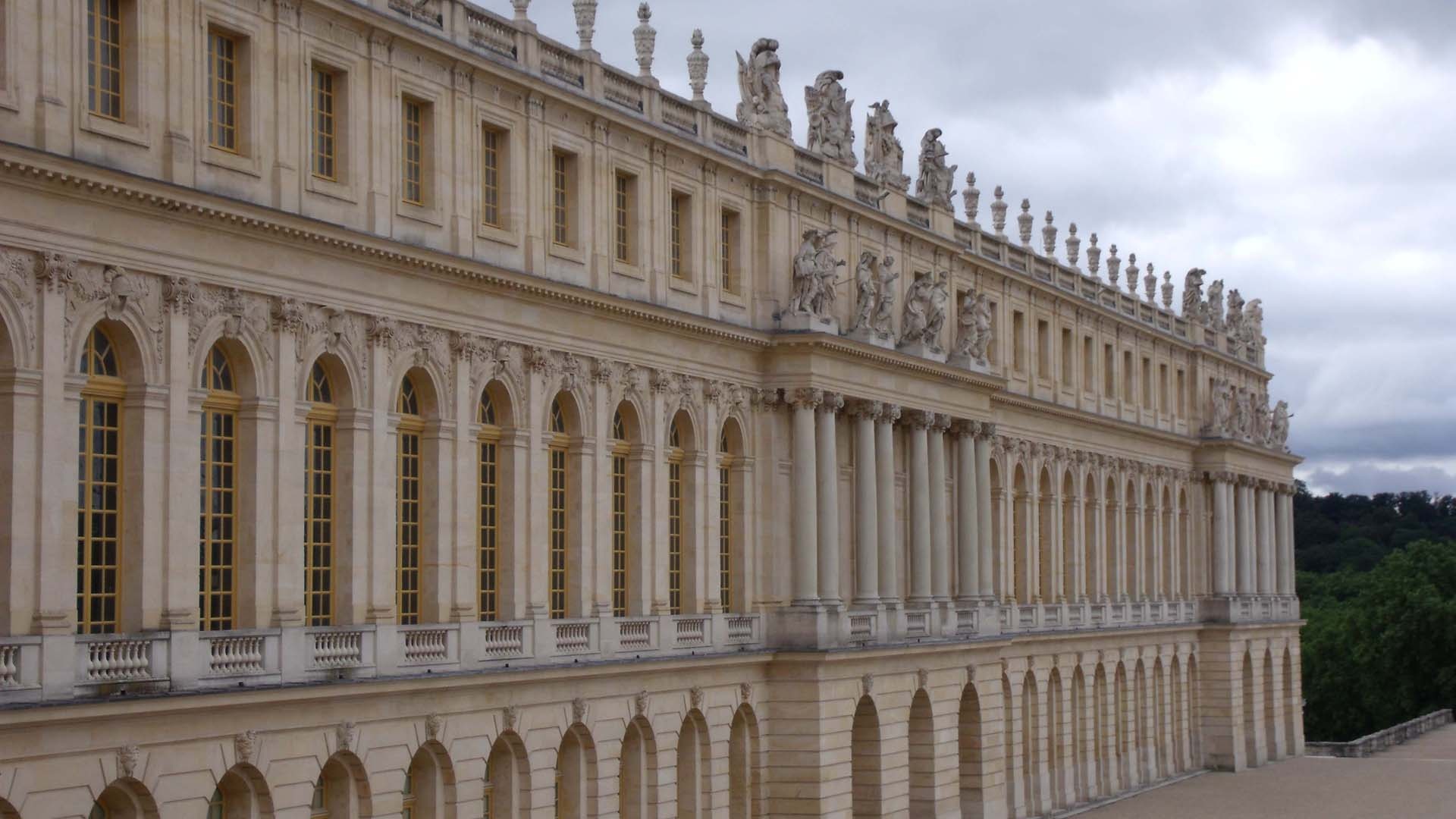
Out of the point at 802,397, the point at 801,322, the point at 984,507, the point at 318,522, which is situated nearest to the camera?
the point at 318,522

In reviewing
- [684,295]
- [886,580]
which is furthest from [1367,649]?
[684,295]

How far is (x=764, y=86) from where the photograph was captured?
172 feet

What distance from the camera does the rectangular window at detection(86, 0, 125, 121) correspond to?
31.0 metres

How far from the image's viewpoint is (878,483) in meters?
54.9

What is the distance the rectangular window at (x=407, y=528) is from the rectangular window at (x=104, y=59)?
9.06 m

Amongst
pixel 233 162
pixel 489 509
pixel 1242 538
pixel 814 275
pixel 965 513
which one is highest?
pixel 814 275

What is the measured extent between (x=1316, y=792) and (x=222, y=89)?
182ft

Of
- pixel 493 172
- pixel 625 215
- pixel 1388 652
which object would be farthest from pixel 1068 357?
pixel 1388 652

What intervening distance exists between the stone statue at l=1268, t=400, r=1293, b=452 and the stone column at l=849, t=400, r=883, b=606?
4874cm

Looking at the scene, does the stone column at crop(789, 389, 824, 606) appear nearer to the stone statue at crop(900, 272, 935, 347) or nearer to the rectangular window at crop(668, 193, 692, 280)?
the rectangular window at crop(668, 193, 692, 280)

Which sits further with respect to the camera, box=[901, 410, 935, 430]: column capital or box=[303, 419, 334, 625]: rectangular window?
box=[901, 410, 935, 430]: column capital

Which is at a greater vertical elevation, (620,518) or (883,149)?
(883,149)

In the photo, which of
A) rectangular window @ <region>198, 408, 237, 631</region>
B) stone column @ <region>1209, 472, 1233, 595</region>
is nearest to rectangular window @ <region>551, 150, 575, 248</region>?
rectangular window @ <region>198, 408, 237, 631</region>

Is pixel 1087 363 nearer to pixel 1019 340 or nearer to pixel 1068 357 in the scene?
pixel 1068 357
